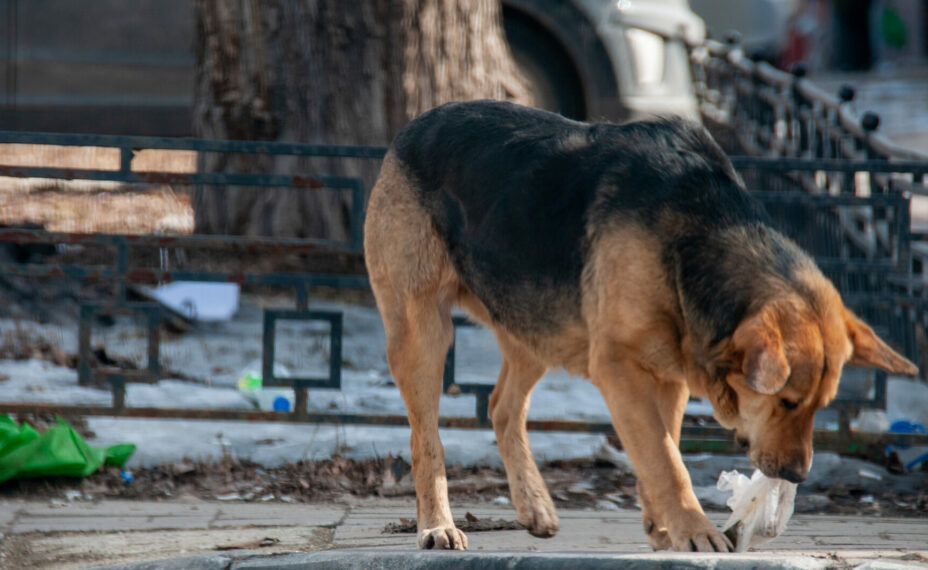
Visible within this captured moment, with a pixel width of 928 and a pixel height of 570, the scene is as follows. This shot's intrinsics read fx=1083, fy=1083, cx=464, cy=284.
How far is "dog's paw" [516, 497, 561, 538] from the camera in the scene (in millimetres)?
4223

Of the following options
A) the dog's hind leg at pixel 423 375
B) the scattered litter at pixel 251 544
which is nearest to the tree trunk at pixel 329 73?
the dog's hind leg at pixel 423 375

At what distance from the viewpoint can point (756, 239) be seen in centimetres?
360

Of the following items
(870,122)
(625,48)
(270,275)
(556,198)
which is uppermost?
(625,48)

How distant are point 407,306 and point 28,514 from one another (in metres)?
1.85

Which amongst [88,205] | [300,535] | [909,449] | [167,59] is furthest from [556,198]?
[167,59]

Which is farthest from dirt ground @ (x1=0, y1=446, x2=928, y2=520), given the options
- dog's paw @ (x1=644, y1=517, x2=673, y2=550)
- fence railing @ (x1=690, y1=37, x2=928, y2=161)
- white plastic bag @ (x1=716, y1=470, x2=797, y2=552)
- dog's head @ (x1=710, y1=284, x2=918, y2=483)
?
fence railing @ (x1=690, y1=37, x2=928, y2=161)

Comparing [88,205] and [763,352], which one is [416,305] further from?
[88,205]

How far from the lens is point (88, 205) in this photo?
894 centimetres

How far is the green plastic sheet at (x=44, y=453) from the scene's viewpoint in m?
4.91

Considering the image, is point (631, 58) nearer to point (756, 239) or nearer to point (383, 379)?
point (383, 379)

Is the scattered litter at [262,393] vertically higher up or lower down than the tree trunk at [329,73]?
lower down

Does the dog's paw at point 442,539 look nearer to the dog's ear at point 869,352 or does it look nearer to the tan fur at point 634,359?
the tan fur at point 634,359

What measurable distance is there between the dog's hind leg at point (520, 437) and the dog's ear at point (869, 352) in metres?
1.34

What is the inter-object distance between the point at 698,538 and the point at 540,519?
929 mm
